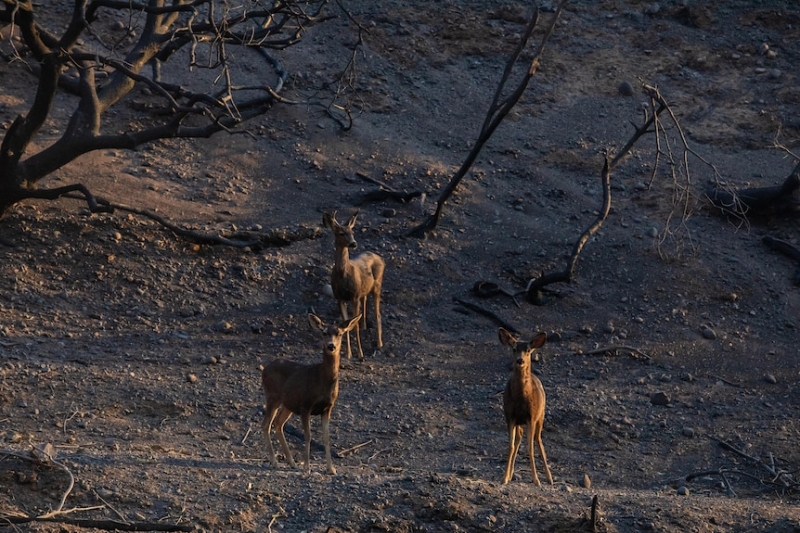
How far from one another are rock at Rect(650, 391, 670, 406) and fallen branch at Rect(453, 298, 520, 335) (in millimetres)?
2253

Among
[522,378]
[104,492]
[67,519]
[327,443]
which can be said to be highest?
[522,378]

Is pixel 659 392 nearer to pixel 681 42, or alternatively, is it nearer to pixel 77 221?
pixel 77 221

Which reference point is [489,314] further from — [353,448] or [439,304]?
[353,448]

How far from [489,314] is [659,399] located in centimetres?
288

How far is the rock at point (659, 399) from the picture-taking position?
1387 cm

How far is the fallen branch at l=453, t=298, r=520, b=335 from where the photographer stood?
15773 millimetres

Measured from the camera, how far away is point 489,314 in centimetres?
1603

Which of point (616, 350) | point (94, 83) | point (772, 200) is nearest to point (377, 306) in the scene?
point (616, 350)

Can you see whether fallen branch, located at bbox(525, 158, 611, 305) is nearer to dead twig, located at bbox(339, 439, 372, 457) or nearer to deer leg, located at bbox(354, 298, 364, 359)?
deer leg, located at bbox(354, 298, 364, 359)

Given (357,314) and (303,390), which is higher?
(303,390)

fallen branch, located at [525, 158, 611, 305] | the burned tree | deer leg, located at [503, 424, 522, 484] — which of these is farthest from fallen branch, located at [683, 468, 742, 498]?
the burned tree

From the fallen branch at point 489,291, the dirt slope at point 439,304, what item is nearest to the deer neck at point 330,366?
the dirt slope at point 439,304

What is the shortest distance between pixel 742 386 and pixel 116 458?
27.4ft

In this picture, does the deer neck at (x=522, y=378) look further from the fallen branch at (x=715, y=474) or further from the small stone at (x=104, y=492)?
the small stone at (x=104, y=492)
